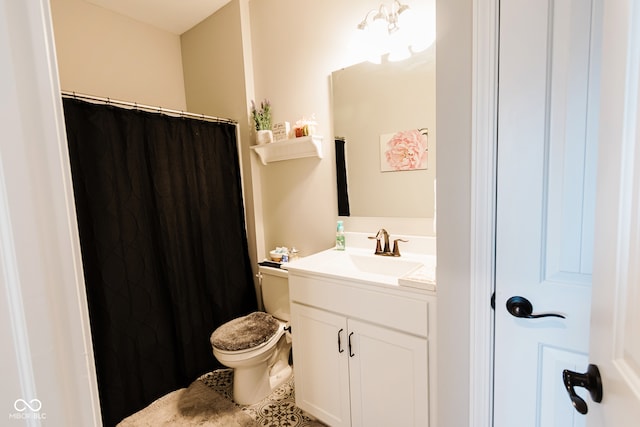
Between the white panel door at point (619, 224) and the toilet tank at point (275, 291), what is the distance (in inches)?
A: 65.7

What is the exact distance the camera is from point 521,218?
0.79m

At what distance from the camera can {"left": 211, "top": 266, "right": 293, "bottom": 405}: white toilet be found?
1601mm

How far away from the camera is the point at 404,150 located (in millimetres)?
1545

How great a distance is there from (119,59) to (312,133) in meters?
1.71

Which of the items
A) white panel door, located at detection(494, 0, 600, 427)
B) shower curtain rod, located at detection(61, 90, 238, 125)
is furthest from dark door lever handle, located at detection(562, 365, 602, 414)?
shower curtain rod, located at detection(61, 90, 238, 125)

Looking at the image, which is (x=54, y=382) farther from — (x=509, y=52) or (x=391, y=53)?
(x=391, y=53)

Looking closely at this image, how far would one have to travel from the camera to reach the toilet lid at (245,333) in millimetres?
1601

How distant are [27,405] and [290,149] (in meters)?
1.75

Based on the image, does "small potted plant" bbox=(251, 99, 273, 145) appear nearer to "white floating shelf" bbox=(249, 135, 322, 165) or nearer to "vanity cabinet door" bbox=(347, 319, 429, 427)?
"white floating shelf" bbox=(249, 135, 322, 165)

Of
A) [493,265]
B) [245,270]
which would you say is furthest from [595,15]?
[245,270]

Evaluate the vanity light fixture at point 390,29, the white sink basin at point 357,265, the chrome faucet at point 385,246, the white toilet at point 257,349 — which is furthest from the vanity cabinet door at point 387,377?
the vanity light fixture at point 390,29

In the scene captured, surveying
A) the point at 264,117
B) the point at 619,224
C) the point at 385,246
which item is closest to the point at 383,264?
the point at 385,246

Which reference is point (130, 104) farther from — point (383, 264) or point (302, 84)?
point (383, 264)

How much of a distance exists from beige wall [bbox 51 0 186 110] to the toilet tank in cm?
176
